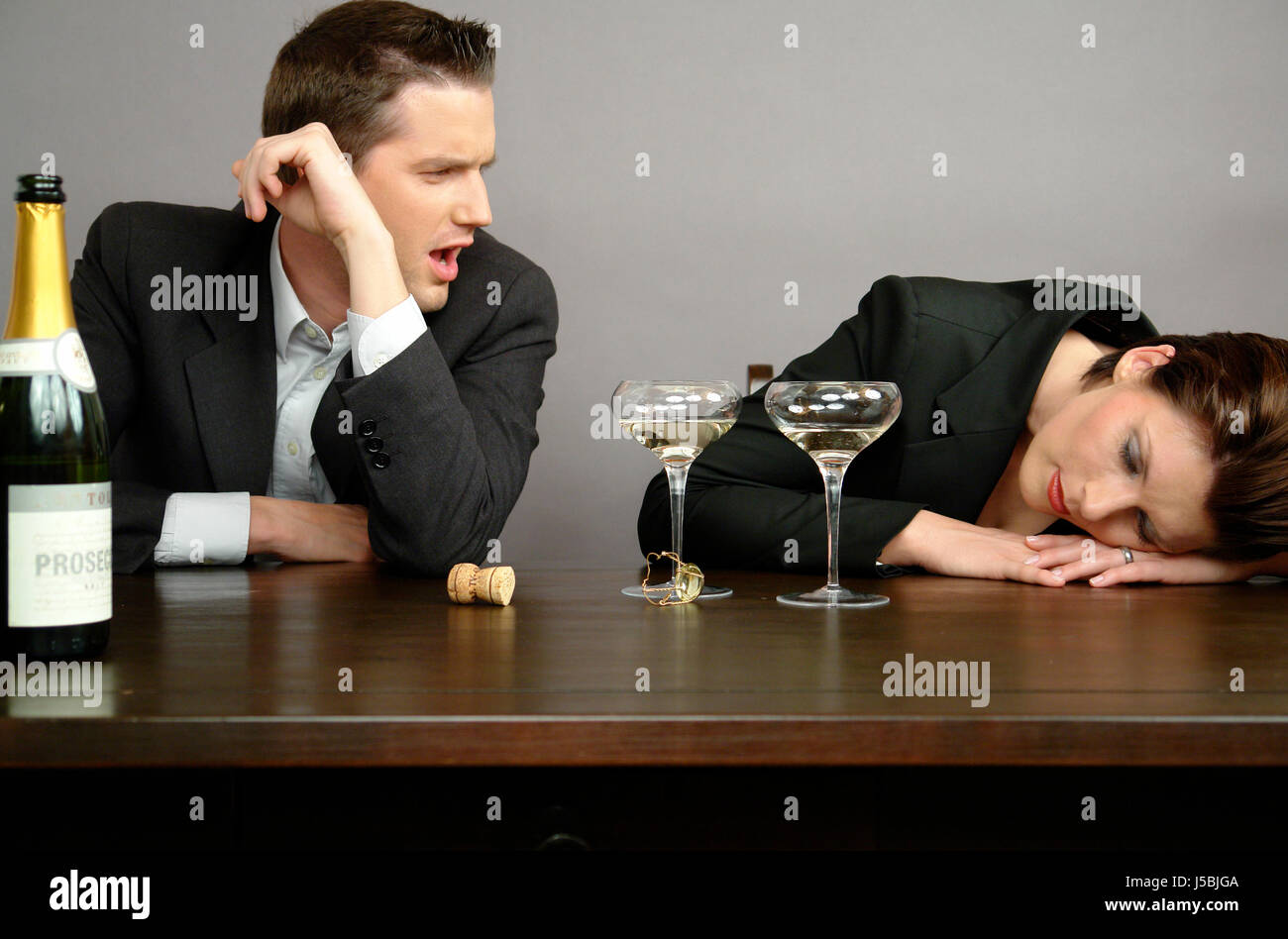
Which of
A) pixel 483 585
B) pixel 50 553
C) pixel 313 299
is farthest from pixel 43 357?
pixel 313 299

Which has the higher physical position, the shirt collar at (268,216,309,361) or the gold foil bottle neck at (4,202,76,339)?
the shirt collar at (268,216,309,361)

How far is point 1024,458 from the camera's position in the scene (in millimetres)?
1463

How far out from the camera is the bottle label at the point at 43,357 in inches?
31.3

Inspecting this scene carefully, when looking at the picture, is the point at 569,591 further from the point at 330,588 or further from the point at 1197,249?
the point at 1197,249

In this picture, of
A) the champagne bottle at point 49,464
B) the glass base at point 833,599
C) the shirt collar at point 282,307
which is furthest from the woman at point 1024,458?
the champagne bottle at point 49,464

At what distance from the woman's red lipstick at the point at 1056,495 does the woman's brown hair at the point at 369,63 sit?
3.15 ft

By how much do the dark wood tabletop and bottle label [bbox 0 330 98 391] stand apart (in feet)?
0.67

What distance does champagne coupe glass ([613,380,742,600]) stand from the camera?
3.54ft

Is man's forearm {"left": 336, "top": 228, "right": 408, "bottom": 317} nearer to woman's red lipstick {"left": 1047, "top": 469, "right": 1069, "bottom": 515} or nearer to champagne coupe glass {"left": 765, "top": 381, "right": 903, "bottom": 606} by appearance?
champagne coupe glass {"left": 765, "top": 381, "right": 903, "bottom": 606}

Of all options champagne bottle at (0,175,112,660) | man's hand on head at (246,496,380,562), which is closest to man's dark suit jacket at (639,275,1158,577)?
man's hand on head at (246,496,380,562)

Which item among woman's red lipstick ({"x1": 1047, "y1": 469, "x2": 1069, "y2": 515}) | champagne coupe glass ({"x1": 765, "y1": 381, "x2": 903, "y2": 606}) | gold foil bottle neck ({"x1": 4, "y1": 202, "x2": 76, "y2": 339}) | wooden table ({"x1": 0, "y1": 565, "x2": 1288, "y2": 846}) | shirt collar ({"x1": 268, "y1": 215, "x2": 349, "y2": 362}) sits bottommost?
wooden table ({"x1": 0, "y1": 565, "x2": 1288, "y2": 846})

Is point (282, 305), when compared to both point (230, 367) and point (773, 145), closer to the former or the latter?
point (230, 367)
